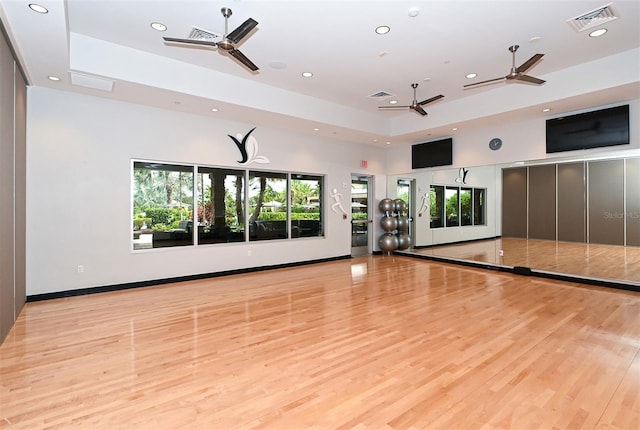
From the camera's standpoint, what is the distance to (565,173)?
686 centimetres

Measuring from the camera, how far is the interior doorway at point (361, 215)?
31.4 feet

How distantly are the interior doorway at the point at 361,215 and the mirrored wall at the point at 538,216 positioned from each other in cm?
88

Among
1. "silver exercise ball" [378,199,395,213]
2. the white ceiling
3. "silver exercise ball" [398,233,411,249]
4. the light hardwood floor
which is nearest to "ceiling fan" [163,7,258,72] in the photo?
the white ceiling

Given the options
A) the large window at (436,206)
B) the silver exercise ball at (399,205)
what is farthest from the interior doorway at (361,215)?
the large window at (436,206)

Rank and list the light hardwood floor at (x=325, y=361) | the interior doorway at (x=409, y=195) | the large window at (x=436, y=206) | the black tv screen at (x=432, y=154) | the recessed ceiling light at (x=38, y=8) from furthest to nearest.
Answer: the interior doorway at (x=409, y=195)
the large window at (x=436, y=206)
the black tv screen at (x=432, y=154)
the recessed ceiling light at (x=38, y=8)
the light hardwood floor at (x=325, y=361)

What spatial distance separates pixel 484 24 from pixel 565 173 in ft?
14.2

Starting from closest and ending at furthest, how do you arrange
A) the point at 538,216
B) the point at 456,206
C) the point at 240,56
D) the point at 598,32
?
the point at 240,56 < the point at 598,32 < the point at 538,216 < the point at 456,206

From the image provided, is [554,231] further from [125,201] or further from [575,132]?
[125,201]

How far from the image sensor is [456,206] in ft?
29.8

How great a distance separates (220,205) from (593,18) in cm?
661

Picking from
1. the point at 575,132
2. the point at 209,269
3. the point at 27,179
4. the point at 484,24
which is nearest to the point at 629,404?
the point at 484,24

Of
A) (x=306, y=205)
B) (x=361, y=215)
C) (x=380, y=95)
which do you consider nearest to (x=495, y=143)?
(x=380, y=95)

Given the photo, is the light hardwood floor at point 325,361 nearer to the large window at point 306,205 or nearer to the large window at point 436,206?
the large window at point 306,205

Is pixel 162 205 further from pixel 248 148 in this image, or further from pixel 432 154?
pixel 432 154
